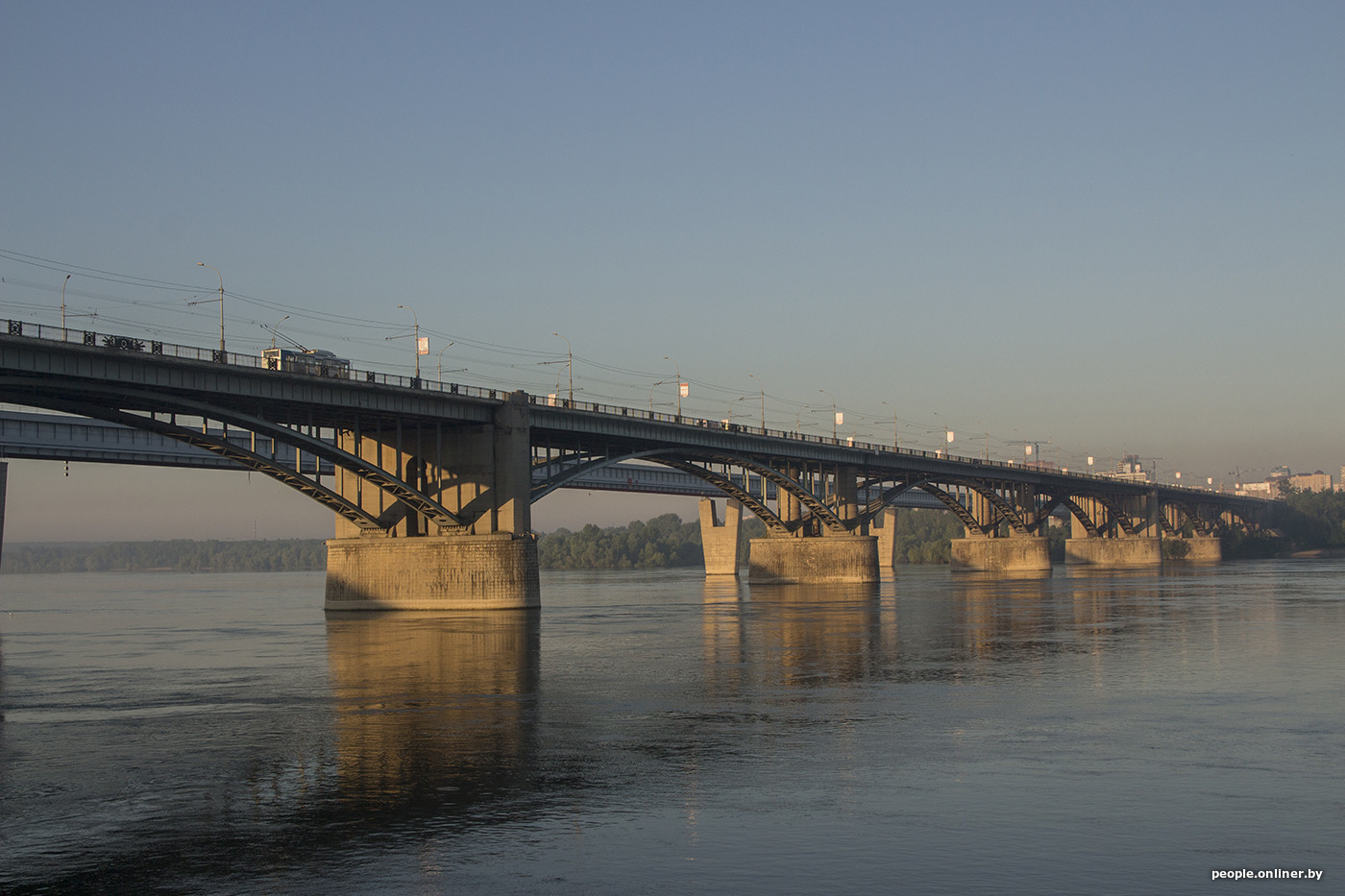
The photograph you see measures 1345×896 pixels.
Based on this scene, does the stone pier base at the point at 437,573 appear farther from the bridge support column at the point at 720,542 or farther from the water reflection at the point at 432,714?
the bridge support column at the point at 720,542

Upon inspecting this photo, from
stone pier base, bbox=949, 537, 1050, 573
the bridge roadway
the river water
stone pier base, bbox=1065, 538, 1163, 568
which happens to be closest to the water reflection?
the river water

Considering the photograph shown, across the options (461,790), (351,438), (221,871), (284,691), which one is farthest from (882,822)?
(351,438)

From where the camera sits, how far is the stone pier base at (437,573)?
243 feet

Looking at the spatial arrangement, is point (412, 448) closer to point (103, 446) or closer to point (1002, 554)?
point (103, 446)

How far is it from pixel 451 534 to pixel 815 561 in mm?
56363

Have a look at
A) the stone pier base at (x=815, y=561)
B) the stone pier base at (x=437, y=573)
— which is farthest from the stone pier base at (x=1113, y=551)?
the stone pier base at (x=437, y=573)

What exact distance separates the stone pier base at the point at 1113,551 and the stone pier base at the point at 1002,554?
110 ft

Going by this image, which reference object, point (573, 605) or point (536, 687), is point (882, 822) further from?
point (573, 605)

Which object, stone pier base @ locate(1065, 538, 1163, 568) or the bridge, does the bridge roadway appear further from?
stone pier base @ locate(1065, 538, 1163, 568)

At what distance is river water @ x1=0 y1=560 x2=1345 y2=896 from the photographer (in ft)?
48.2

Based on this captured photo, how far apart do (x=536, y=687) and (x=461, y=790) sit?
48.7 feet

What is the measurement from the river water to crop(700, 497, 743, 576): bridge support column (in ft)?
401

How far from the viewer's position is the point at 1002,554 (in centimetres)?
15925

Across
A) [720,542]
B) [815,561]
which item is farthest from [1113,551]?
[815,561]
